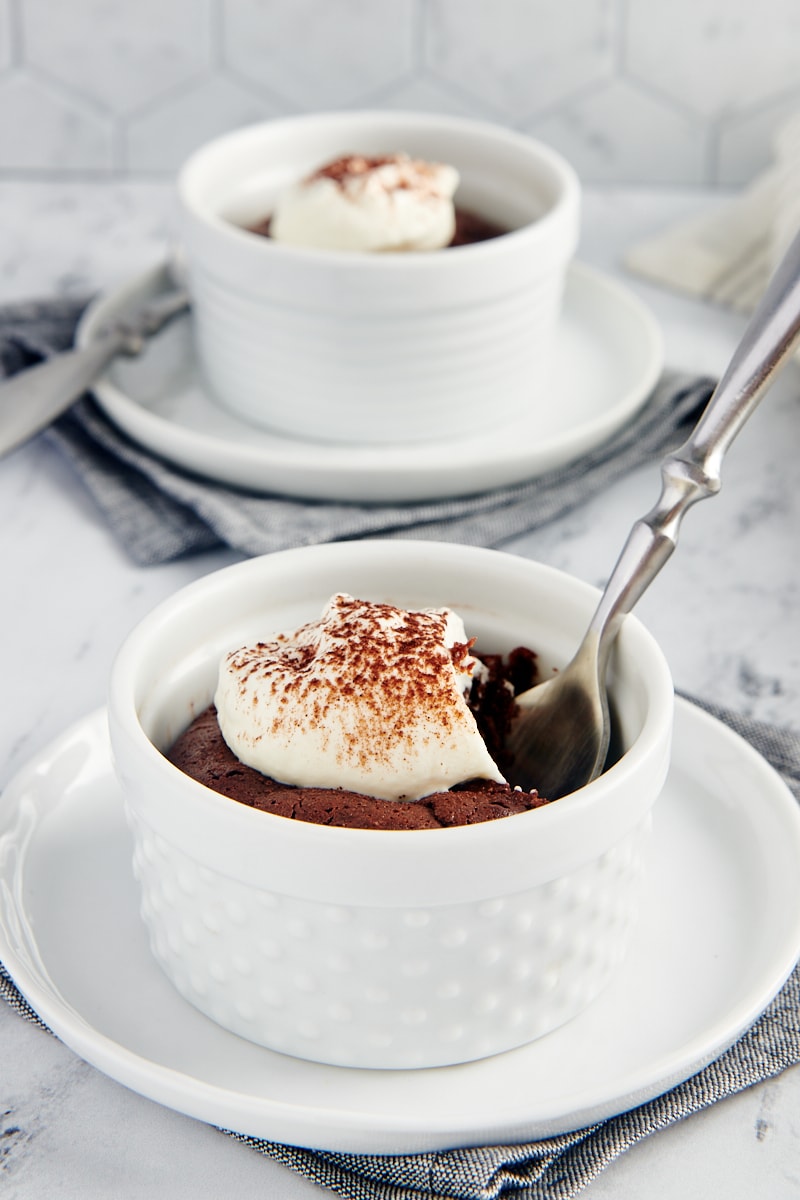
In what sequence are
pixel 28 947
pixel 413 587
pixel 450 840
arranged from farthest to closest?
pixel 413 587
pixel 28 947
pixel 450 840

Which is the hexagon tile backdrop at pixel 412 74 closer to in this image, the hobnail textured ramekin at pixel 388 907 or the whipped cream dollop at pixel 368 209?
the whipped cream dollop at pixel 368 209

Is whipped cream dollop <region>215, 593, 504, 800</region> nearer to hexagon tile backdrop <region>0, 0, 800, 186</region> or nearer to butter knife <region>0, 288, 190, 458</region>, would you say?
butter knife <region>0, 288, 190, 458</region>

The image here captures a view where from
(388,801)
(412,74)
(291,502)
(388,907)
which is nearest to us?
(388,907)

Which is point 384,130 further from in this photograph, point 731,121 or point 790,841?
point 790,841

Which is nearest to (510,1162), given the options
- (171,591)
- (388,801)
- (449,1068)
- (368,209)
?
(449,1068)

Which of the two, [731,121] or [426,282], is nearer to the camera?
[426,282]

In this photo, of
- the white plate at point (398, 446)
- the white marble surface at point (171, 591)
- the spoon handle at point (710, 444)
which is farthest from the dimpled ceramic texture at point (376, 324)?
the spoon handle at point (710, 444)

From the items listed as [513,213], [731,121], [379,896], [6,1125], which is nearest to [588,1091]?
[379,896]

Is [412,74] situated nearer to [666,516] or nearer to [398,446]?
[398,446]
